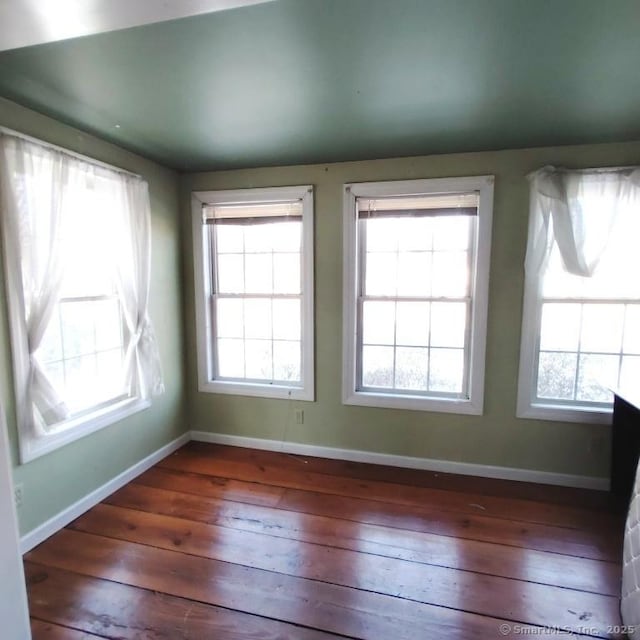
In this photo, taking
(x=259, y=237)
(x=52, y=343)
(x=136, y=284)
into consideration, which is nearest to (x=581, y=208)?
(x=259, y=237)

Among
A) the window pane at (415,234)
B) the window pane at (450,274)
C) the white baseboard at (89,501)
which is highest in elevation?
the window pane at (415,234)

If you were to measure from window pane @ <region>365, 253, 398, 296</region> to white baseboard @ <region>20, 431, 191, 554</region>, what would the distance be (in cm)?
217

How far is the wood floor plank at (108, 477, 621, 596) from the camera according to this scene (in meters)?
1.91

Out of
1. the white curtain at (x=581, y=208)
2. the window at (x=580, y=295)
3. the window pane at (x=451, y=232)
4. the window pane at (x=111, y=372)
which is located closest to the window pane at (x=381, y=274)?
the window pane at (x=451, y=232)

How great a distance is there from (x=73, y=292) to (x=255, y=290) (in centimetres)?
133

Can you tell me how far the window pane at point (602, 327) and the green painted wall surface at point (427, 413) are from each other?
45 cm

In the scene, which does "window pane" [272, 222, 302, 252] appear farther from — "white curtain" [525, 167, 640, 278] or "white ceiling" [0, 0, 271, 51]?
"white ceiling" [0, 0, 271, 51]

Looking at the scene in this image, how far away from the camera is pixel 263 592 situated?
1809mm

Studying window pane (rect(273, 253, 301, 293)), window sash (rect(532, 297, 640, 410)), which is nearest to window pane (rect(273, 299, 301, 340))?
window pane (rect(273, 253, 301, 293))

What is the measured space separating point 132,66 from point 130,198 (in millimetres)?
1233

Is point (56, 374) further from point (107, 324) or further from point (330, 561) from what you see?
point (330, 561)

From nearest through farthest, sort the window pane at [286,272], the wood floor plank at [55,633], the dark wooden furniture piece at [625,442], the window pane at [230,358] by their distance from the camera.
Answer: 1. the wood floor plank at [55,633]
2. the dark wooden furniture piece at [625,442]
3. the window pane at [286,272]
4. the window pane at [230,358]

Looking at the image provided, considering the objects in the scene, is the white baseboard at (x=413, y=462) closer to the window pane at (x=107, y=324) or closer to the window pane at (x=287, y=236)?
the window pane at (x=107, y=324)

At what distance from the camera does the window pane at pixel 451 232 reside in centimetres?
280
